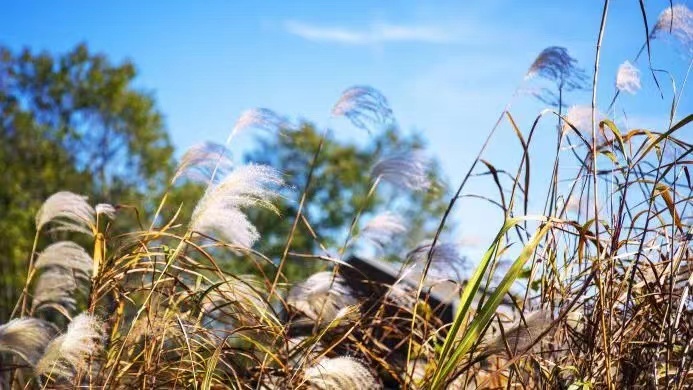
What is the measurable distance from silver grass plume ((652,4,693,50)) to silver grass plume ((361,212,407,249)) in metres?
0.97

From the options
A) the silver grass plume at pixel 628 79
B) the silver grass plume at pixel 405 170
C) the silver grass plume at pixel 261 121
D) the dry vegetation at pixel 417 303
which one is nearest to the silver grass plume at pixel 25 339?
the dry vegetation at pixel 417 303

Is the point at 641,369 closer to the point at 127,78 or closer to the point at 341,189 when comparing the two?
the point at 127,78

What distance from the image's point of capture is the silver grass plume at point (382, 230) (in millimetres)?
2729

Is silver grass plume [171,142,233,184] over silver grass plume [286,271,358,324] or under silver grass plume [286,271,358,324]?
over

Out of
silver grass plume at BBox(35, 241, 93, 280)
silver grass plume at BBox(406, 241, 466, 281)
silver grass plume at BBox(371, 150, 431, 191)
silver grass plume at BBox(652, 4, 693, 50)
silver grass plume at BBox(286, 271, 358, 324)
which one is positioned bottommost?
silver grass plume at BBox(286, 271, 358, 324)

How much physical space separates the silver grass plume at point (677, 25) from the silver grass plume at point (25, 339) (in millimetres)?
1731

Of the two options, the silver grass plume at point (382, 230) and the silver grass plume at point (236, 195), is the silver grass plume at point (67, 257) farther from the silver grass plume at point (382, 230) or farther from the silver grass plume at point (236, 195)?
the silver grass plume at point (382, 230)

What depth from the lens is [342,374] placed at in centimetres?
175

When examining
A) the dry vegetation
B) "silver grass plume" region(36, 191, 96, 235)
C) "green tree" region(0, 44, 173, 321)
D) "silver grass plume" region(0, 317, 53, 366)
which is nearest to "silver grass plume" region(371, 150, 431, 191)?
the dry vegetation

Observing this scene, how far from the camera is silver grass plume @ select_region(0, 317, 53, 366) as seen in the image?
83.2 inches

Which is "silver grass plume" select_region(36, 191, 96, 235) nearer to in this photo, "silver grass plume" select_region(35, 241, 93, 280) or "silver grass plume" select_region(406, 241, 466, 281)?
"silver grass plume" select_region(35, 241, 93, 280)

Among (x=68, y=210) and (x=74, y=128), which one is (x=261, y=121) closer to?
(x=68, y=210)

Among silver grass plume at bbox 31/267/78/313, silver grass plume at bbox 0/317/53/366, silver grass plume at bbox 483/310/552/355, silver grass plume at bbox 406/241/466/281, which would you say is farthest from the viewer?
silver grass plume at bbox 31/267/78/313

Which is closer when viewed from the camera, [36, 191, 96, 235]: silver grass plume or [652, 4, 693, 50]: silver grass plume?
[652, 4, 693, 50]: silver grass plume
